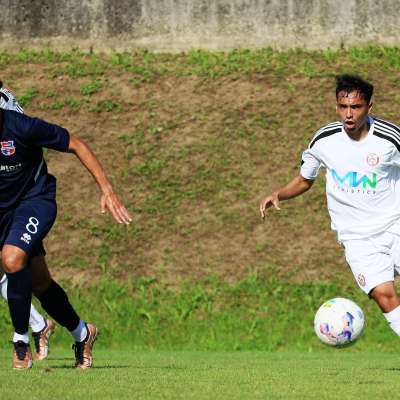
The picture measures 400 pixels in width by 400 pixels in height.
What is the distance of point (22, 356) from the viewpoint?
8.87 metres

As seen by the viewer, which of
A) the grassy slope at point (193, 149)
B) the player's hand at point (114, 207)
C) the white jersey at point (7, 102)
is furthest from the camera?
the grassy slope at point (193, 149)

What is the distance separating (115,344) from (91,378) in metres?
6.46

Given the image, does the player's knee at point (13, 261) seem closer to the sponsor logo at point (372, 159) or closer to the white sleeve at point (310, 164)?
the white sleeve at point (310, 164)

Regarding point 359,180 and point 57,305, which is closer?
point 57,305

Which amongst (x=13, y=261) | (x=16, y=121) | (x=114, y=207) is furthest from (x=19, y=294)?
(x=16, y=121)

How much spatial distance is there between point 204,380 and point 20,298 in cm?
151

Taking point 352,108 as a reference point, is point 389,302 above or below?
below

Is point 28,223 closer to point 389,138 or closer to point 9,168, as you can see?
point 9,168

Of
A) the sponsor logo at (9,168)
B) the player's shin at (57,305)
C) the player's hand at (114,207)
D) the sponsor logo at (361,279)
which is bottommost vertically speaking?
the player's shin at (57,305)

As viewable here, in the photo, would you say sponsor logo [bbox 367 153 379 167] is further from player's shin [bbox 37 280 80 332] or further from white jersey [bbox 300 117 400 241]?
player's shin [bbox 37 280 80 332]

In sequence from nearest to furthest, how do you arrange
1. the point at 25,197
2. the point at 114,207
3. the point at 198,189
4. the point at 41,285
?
the point at 114,207 < the point at 25,197 < the point at 41,285 < the point at 198,189

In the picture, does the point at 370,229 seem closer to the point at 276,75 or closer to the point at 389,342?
the point at 389,342

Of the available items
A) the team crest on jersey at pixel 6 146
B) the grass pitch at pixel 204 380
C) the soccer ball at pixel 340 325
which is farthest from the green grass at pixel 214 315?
the team crest on jersey at pixel 6 146

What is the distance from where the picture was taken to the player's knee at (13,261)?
28.2 feet
